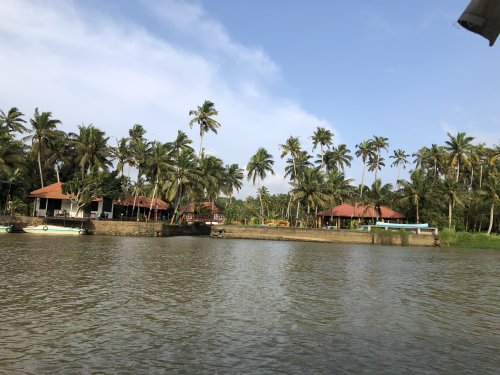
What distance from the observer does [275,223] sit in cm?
6181

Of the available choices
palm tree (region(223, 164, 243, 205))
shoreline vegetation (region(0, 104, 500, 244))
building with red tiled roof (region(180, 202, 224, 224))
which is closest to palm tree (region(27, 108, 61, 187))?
shoreline vegetation (region(0, 104, 500, 244))

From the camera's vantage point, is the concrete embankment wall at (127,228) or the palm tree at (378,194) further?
the palm tree at (378,194)

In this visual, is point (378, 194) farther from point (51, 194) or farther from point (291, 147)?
point (51, 194)

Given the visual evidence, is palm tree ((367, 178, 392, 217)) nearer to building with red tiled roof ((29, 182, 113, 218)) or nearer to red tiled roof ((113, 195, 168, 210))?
red tiled roof ((113, 195, 168, 210))

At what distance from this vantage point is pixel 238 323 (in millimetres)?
9648

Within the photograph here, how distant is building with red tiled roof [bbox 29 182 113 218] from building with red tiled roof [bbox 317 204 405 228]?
32.1 metres

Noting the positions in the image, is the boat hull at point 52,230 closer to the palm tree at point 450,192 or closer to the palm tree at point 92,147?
the palm tree at point 92,147

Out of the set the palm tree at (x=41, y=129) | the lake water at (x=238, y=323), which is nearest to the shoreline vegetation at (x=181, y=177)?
the palm tree at (x=41, y=129)

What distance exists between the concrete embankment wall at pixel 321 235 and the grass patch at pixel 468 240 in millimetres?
2862

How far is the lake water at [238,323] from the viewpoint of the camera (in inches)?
274

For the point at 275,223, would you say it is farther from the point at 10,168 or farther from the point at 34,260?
the point at 34,260

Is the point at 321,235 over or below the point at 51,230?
over

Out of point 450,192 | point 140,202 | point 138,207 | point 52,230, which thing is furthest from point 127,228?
point 450,192

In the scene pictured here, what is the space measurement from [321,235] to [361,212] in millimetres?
13148
